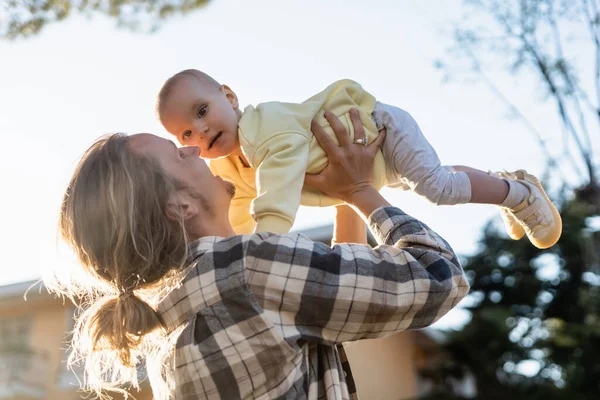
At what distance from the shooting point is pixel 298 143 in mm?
2312

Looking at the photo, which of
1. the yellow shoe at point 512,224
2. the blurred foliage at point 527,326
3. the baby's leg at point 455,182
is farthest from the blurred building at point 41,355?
the baby's leg at point 455,182

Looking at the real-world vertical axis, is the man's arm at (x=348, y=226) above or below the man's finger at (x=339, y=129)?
below

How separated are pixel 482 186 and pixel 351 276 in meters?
0.83

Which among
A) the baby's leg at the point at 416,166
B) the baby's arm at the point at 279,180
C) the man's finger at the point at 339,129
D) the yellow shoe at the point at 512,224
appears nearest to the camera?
the baby's arm at the point at 279,180

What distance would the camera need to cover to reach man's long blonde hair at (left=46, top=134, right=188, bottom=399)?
1948 mm

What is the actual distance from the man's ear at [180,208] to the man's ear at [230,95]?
0.63 meters

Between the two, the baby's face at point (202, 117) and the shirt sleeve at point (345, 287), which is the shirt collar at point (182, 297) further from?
the baby's face at point (202, 117)

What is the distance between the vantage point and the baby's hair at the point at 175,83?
258 centimetres

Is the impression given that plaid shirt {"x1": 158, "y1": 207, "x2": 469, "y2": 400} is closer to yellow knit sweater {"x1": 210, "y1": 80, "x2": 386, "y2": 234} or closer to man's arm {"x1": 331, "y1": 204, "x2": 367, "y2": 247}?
yellow knit sweater {"x1": 210, "y1": 80, "x2": 386, "y2": 234}

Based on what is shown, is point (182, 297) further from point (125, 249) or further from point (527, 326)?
point (527, 326)

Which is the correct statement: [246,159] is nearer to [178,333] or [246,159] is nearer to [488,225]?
[178,333]

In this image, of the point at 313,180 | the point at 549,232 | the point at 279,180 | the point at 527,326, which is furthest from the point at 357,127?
the point at 527,326

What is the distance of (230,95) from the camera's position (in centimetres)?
266

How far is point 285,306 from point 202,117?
2.79 ft
